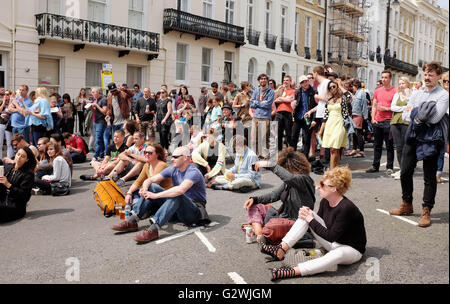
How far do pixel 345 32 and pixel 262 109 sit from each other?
28.5 m

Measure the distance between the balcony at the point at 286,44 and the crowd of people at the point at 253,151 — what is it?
19.0m

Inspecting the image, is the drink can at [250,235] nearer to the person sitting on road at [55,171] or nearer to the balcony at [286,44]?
the person sitting on road at [55,171]

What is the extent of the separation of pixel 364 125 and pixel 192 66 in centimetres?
1443

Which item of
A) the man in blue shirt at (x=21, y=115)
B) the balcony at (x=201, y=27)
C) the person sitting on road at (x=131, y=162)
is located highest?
the balcony at (x=201, y=27)

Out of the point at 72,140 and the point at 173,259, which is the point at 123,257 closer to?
the point at 173,259

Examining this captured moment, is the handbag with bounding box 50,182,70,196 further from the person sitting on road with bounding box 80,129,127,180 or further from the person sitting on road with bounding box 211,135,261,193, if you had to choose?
the person sitting on road with bounding box 211,135,261,193

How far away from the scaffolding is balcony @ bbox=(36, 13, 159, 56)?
16.6 meters

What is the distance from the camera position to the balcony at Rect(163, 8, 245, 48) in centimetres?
2370

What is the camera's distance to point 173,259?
5051mm

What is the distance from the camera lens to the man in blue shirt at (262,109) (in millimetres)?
10742

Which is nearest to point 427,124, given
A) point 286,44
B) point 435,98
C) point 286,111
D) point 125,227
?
point 435,98

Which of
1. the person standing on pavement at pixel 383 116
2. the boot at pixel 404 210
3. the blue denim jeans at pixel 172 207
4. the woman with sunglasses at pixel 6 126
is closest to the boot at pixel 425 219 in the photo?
the boot at pixel 404 210

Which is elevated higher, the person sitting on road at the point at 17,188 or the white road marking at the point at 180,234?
the person sitting on road at the point at 17,188

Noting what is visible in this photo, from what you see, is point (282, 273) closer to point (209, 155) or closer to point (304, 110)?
point (209, 155)
